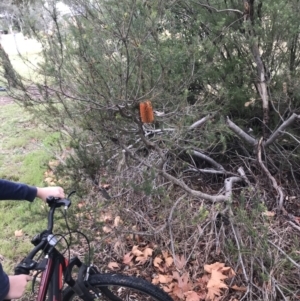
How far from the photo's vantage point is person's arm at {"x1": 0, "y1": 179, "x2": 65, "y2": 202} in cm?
199

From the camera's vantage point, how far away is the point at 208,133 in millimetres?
3221

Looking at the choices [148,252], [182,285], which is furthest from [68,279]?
[148,252]

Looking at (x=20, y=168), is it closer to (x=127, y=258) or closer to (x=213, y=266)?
(x=127, y=258)

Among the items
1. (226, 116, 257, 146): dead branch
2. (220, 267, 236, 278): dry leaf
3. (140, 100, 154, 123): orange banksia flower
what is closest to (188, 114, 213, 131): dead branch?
(226, 116, 257, 146): dead branch

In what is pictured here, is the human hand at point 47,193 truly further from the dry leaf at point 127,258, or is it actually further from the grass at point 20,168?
the dry leaf at point 127,258

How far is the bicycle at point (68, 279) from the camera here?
6.41ft

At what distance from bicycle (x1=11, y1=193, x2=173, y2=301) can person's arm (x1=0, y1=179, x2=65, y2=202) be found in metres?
0.06

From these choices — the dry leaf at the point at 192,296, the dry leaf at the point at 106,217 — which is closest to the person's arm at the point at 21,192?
the dry leaf at the point at 106,217

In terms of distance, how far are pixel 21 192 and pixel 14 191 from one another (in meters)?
0.04

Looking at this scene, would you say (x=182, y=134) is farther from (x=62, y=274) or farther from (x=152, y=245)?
(x=62, y=274)

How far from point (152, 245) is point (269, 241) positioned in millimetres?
1022

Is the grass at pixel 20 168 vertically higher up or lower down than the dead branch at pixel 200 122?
lower down

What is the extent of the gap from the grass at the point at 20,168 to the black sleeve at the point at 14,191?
0.85 m

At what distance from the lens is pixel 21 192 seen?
2045 mm
